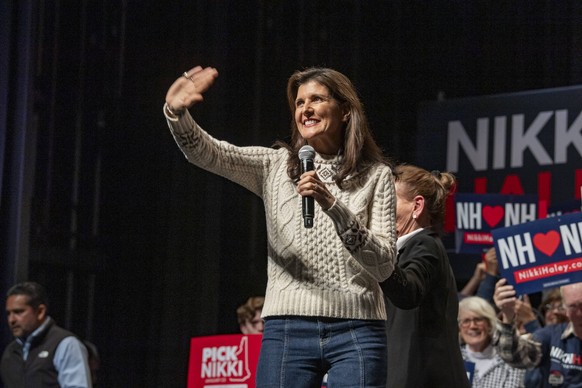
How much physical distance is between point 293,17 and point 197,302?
2.24 meters

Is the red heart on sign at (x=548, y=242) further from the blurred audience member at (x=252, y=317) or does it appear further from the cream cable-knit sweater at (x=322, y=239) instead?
the cream cable-knit sweater at (x=322, y=239)

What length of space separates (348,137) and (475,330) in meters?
3.20

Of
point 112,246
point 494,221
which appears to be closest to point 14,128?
point 112,246

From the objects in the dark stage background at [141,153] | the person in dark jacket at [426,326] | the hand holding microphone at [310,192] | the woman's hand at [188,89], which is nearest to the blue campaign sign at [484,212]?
the dark stage background at [141,153]

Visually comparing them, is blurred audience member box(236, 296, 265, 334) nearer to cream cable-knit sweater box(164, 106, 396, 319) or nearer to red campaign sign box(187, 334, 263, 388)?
red campaign sign box(187, 334, 263, 388)

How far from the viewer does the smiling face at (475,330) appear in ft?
18.4

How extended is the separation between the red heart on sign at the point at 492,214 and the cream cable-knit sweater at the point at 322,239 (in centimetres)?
377

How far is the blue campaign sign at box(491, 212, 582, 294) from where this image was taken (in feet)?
15.1

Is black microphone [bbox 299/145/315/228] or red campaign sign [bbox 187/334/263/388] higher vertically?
black microphone [bbox 299/145/315/228]

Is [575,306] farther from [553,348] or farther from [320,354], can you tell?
[320,354]

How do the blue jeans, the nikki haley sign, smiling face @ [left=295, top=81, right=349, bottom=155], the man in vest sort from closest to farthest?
the blue jeans, smiling face @ [left=295, top=81, right=349, bottom=155], the man in vest, the nikki haley sign

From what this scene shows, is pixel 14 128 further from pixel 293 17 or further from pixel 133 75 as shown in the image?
pixel 293 17

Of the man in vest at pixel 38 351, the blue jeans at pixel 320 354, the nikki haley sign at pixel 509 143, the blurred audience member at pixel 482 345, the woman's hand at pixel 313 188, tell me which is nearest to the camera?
the woman's hand at pixel 313 188

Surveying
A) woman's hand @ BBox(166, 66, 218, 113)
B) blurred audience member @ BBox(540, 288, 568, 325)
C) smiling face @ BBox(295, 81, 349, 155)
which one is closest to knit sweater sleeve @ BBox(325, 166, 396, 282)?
smiling face @ BBox(295, 81, 349, 155)
